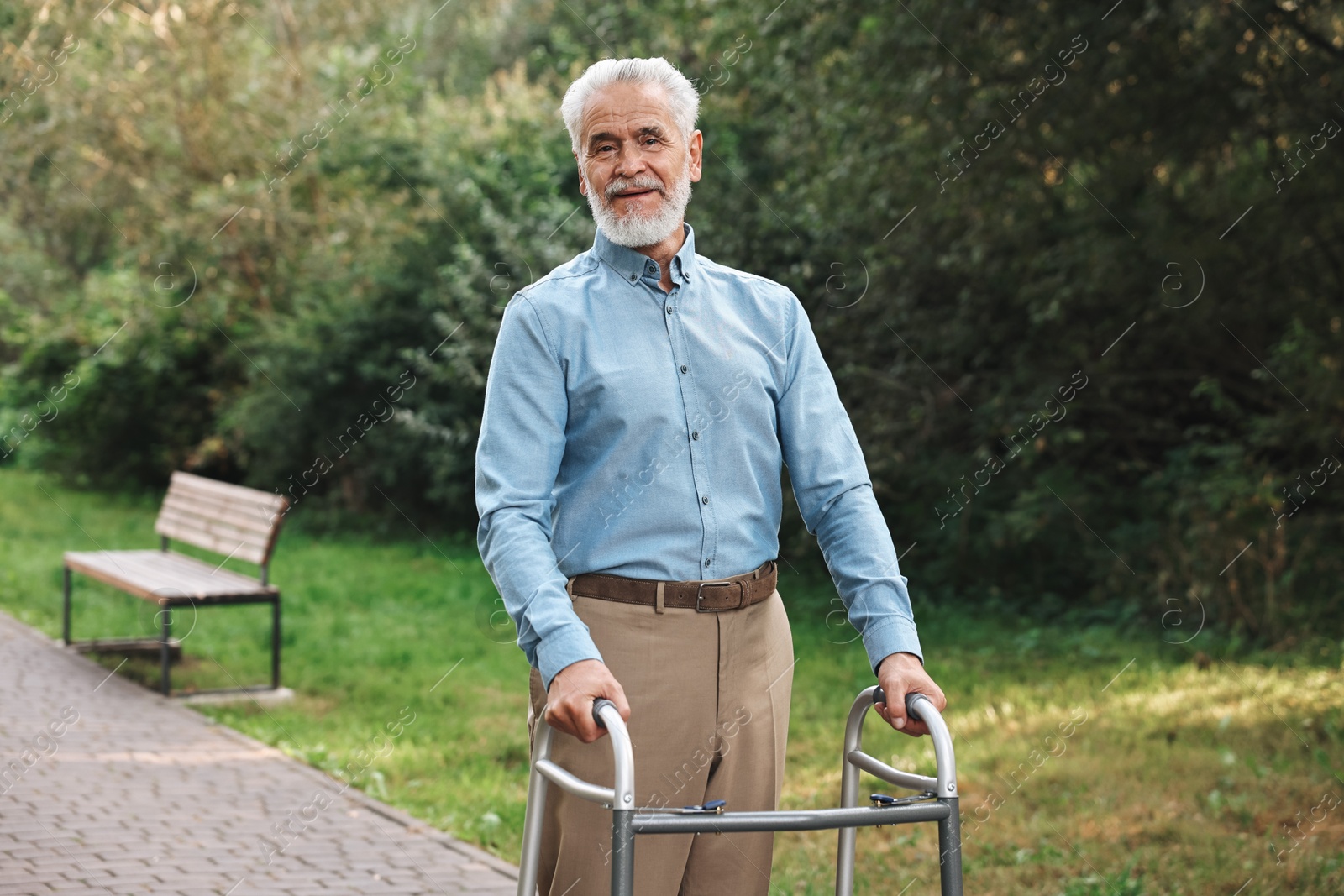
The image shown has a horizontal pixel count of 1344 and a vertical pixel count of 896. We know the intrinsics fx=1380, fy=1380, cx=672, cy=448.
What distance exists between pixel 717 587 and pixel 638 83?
100 cm

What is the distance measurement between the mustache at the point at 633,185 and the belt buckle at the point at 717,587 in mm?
788

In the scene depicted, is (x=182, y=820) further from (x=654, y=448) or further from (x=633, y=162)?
(x=633, y=162)

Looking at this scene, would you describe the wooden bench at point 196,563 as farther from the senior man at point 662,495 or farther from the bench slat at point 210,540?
the senior man at point 662,495

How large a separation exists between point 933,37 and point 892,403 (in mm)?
3172

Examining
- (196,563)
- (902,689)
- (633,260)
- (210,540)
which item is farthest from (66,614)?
(902,689)

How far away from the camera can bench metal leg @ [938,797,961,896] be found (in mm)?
2301

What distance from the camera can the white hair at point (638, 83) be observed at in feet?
8.86

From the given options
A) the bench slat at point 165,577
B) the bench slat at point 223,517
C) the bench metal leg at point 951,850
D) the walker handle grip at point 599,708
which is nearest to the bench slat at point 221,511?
the bench slat at point 223,517

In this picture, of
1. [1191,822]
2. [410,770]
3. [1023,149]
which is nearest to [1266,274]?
[1023,149]

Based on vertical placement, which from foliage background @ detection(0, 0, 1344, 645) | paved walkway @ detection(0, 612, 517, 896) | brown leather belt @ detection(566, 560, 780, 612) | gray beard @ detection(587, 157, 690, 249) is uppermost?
foliage background @ detection(0, 0, 1344, 645)

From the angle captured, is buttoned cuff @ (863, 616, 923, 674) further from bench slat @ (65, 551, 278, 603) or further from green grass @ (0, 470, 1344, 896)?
bench slat @ (65, 551, 278, 603)

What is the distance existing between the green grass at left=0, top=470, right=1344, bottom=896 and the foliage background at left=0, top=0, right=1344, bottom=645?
3.12 feet

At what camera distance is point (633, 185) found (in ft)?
8.94

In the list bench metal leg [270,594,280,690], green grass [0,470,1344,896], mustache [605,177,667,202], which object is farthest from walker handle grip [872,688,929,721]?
bench metal leg [270,594,280,690]
